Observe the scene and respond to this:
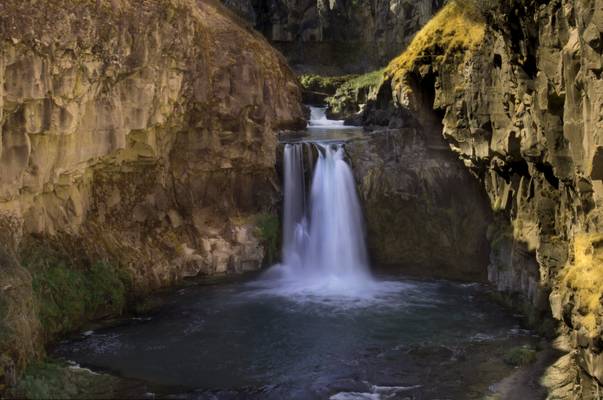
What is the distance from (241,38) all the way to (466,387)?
18.4 metres

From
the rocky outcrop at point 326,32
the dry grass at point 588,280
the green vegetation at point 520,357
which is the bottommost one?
the green vegetation at point 520,357

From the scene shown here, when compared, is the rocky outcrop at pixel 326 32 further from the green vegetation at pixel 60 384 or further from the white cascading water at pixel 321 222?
the green vegetation at pixel 60 384

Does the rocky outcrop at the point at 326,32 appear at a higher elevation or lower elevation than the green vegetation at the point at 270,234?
higher

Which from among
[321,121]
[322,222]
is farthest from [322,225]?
[321,121]

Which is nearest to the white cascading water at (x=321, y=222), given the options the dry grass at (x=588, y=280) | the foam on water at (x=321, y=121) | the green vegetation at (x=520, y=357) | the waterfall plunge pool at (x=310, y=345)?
the waterfall plunge pool at (x=310, y=345)

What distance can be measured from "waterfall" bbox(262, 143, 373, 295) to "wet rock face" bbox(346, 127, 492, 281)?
24.4 inches

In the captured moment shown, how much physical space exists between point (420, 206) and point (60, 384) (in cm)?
1718

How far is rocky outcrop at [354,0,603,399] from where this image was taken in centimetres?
1438

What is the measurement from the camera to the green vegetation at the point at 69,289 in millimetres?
20859

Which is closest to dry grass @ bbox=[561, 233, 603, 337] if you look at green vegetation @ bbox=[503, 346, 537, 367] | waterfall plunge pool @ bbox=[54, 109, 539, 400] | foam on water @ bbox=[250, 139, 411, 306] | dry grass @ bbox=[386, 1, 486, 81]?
waterfall plunge pool @ bbox=[54, 109, 539, 400]

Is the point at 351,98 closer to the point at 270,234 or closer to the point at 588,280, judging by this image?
the point at 270,234

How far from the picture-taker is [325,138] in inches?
1334

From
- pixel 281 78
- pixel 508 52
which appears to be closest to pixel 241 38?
pixel 281 78

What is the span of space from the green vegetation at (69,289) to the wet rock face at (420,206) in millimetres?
11122
